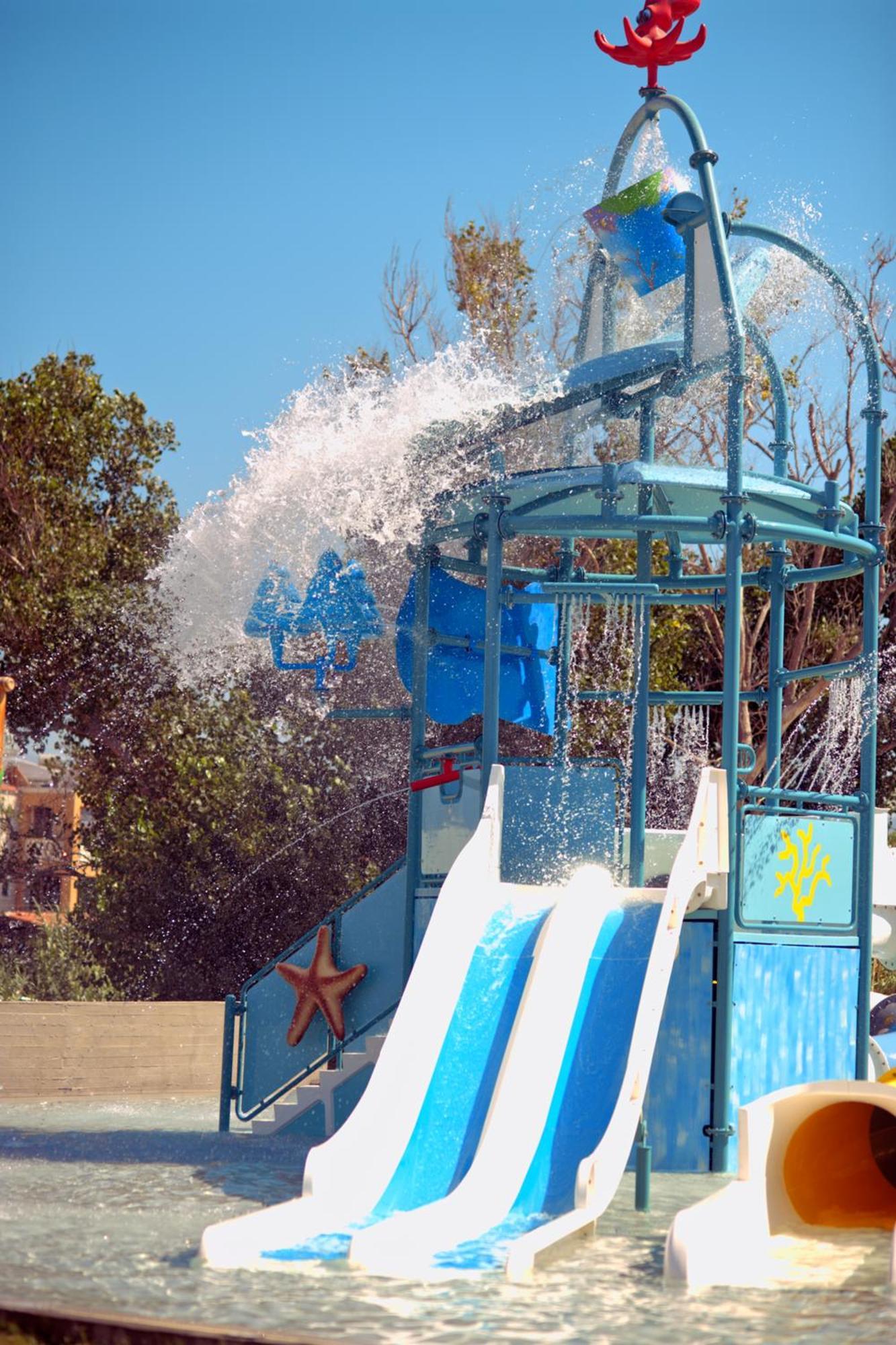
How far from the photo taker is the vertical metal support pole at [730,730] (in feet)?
33.8

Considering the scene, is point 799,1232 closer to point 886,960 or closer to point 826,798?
point 826,798

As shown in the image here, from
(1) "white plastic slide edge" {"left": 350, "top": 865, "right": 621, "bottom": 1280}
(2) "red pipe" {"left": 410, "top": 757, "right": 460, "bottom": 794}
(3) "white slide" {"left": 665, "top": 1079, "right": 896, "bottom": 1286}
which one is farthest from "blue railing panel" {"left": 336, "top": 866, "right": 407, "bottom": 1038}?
(3) "white slide" {"left": 665, "top": 1079, "right": 896, "bottom": 1286}

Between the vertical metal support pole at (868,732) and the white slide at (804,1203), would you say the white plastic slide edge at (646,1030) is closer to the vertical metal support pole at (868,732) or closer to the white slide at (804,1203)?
the white slide at (804,1203)

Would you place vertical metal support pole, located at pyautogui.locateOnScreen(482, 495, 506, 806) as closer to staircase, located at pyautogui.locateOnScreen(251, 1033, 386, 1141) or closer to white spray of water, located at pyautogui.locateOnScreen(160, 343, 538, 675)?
white spray of water, located at pyautogui.locateOnScreen(160, 343, 538, 675)

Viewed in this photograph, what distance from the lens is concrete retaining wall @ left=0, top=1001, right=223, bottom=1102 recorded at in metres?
15.4

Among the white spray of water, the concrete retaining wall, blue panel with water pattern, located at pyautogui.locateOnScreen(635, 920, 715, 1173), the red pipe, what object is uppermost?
the white spray of water

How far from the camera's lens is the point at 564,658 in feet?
45.1

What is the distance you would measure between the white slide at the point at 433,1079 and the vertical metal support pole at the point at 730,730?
937 millimetres

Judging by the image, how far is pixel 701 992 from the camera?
10484mm

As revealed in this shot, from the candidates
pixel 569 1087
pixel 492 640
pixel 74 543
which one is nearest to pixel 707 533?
pixel 492 640

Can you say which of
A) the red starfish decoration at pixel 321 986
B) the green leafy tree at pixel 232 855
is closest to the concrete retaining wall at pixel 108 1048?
the red starfish decoration at pixel 321 986

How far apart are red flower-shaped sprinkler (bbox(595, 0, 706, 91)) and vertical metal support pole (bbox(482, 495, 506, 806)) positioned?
11.8 feet

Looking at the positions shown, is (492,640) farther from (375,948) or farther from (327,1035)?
(327,1035)

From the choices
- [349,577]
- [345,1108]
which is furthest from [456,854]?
[349,577]
